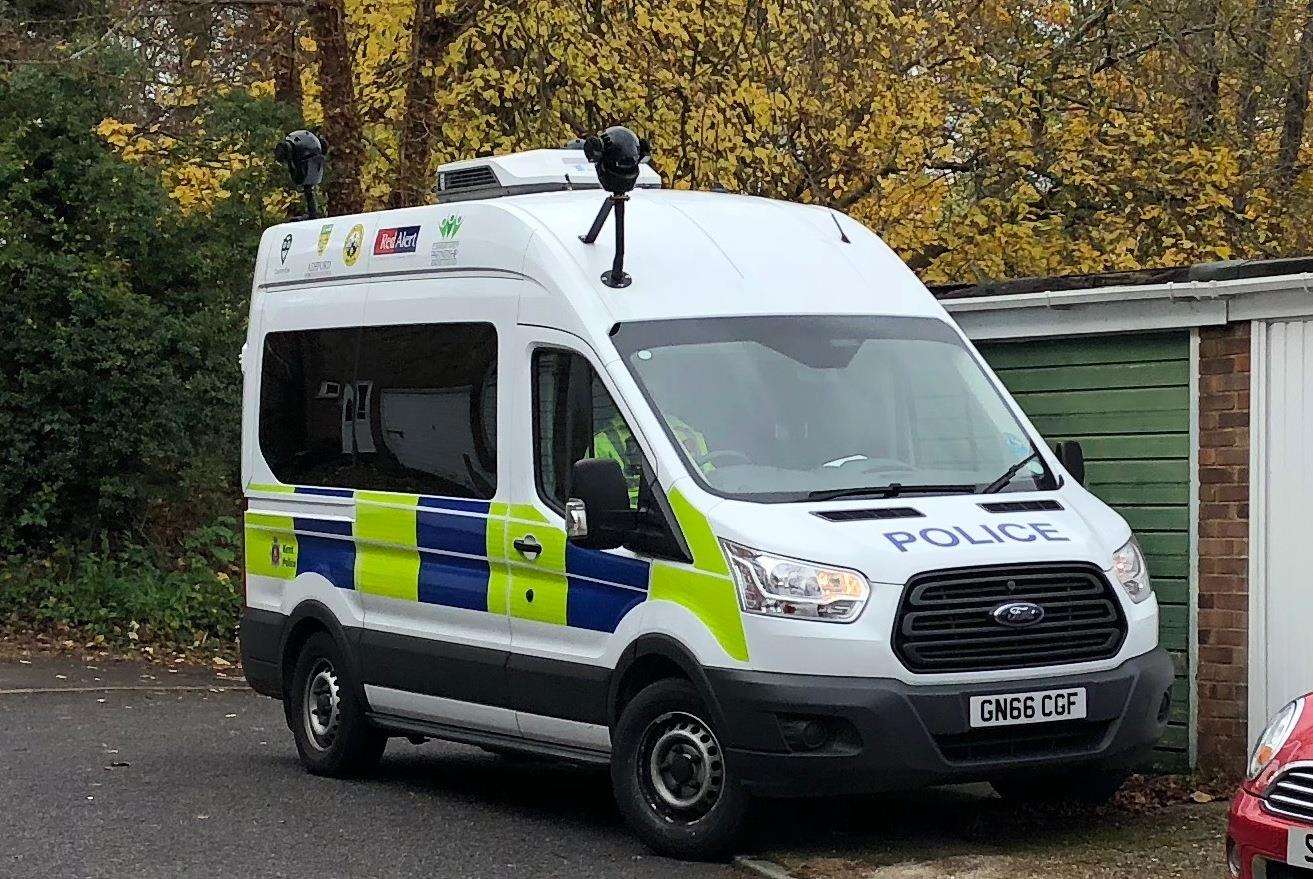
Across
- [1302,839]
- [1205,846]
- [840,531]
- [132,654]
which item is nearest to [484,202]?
[840,531]

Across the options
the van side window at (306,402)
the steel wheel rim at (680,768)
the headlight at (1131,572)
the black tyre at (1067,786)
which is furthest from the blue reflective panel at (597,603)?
the van side window at (306,402)

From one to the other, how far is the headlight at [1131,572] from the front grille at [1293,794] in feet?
7.08

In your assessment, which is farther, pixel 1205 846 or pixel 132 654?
pixel 132 654

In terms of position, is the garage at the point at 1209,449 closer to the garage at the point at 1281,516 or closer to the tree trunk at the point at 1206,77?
the garage at the point at 1281,516

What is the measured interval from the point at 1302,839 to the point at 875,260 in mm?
4114

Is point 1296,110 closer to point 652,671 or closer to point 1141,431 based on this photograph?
point 1141,431

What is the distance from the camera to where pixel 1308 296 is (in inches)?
364

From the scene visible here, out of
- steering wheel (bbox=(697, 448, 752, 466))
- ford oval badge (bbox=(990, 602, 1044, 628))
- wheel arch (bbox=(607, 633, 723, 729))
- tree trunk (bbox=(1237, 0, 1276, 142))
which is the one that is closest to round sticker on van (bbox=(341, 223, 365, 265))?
steering wheel (bbox=(697, 448, 752, 466))

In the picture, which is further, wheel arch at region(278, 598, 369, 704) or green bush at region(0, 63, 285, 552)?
green bush at region(0, 63, 285, 552)

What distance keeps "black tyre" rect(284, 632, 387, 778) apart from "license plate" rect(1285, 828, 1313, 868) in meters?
5.36

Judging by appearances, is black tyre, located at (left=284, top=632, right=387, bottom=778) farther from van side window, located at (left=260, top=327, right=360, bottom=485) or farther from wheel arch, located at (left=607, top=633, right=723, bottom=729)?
wheel arch, located at (left=607, top=633, right=723, bottom=729)

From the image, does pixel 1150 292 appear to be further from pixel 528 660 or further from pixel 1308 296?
pixel 528 660

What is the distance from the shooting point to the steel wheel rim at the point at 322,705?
10641 mm

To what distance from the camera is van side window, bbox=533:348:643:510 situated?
8680 mm
